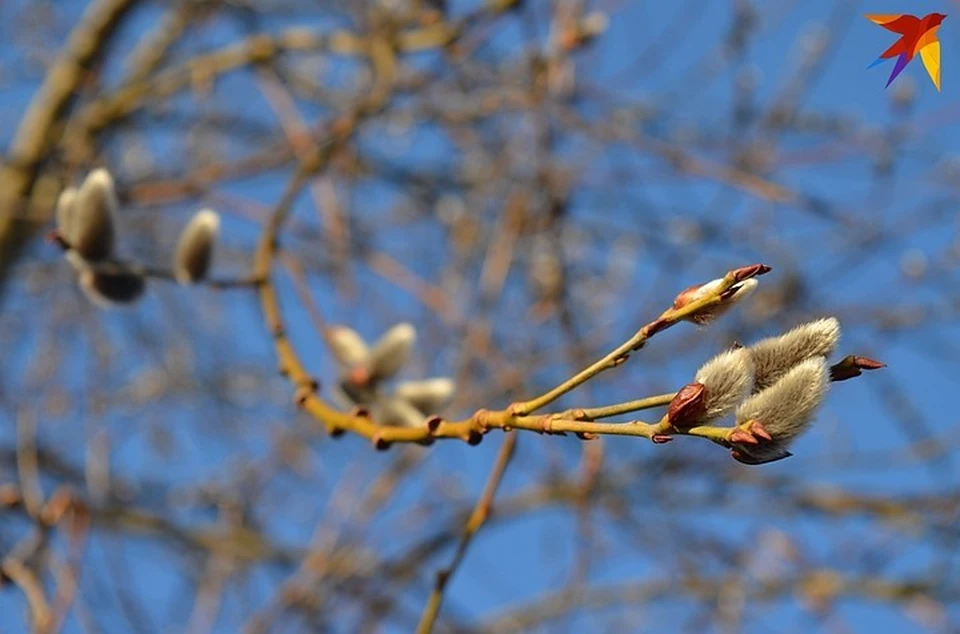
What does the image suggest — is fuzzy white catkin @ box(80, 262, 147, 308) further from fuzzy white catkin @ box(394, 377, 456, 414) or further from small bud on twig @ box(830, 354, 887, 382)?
small bud on twig @ box(830, 354, 887, 382)

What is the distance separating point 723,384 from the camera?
0.82 m

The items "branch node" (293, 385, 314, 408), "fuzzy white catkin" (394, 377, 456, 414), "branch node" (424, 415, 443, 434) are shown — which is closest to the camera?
"branch node" (424, 415, 443, 434)

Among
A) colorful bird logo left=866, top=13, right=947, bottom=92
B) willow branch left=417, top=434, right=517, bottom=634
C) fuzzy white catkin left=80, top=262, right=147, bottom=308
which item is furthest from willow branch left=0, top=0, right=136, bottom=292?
colorful bird logo left=866, top=13, right=947, bottom=92

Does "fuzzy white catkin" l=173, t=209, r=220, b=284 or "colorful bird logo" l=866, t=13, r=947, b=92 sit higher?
"fuzzy white catkin" l=173, t=209, r=220, b=284

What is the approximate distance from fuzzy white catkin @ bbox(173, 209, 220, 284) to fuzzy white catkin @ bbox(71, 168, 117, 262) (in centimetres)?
9

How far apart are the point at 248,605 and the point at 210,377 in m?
1.21

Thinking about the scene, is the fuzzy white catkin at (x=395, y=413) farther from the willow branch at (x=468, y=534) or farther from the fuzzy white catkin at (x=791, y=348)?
the fuzzy white catkin at (x=791, y=348)

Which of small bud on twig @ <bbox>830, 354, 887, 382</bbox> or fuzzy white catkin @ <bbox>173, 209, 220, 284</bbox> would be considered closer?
small bud on twig @ <bbox>830, 354, 887, 382</bbox>

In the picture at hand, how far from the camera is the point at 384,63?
235 centimetres

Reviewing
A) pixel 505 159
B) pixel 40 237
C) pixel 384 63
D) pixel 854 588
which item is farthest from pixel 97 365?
pixel 854 588

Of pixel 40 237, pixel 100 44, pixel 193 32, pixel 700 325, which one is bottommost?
pixel 700 325

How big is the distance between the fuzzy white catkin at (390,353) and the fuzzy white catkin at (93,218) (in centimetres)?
38

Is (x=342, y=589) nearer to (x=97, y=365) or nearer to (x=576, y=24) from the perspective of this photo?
(x=576, y=24)

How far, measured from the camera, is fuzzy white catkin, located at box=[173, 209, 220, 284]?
1498mm
